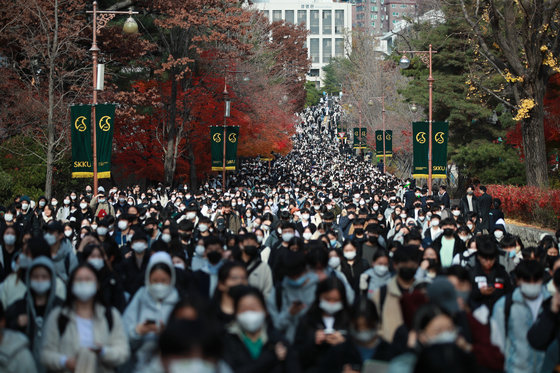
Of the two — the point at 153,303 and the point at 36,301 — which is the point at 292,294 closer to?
the point at 153,303

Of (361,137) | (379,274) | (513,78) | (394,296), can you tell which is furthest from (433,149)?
(361,137)

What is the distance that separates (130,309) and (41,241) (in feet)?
6.71

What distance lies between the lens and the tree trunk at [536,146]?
27.4 metres

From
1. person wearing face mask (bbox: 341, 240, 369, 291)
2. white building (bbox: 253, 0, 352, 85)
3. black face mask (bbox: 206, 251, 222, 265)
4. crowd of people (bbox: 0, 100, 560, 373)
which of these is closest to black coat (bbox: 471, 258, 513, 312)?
crowd of people (bbox: 0, 100, 560, 373)

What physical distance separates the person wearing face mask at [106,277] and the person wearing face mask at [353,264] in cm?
287

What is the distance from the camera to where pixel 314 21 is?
18238cm

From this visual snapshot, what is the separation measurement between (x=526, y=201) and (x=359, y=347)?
21.3 metres

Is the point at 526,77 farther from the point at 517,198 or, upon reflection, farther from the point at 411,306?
the point at 411,306

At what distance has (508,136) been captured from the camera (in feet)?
117

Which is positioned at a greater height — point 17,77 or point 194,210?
point 17,77

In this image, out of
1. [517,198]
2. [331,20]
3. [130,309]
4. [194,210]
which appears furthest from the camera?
[331,20]

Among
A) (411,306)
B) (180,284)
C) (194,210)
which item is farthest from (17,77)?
(411,306)

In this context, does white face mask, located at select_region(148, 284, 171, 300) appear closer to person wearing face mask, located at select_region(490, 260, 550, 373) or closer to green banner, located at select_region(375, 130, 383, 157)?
person wearing face mask, located at select_region(490, 260, 550, 373)

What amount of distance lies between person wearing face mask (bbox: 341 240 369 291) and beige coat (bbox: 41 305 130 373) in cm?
458
